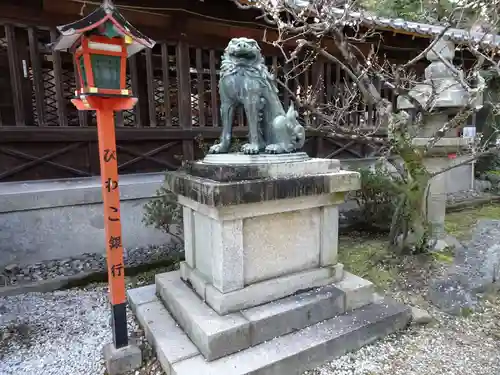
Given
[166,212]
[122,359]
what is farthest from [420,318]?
[166,212]

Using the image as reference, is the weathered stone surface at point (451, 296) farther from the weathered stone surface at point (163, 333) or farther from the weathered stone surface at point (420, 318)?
the weathered stone surface at point (163, 333)

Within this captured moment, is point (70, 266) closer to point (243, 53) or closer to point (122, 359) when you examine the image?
point (122, 359)

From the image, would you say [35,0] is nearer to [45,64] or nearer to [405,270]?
[45,64]

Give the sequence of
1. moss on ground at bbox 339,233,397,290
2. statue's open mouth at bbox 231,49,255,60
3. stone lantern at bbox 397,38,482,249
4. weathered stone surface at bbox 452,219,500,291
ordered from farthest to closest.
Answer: stone lantern at bbox 397,38,482,249
moss on ground at bbox 339,233,397,290
weathered stone surface at bbox 452,219,500,291
statue's open mouth at bbox 231,49,255,60

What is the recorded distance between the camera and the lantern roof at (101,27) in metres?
2.38

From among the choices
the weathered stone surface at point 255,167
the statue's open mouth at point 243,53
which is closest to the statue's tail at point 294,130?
the weathered stone surface at point 255,167

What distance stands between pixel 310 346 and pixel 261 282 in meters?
0.69

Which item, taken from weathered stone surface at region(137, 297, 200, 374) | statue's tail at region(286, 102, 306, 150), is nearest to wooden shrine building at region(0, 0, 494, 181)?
weathered stone surface at region(137, 297, 200, 374)

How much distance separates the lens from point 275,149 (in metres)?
3.22

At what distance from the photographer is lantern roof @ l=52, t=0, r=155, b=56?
7.80ft

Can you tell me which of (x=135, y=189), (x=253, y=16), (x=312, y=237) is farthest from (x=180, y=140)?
(x=312, y=237)

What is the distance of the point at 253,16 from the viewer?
6781 millimetres

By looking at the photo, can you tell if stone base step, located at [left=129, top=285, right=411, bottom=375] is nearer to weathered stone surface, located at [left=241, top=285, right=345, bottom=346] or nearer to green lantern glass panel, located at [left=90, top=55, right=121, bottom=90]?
weathered stone surface, located at [left=241, top=285, right=345, bottom=346]

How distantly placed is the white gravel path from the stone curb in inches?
4.2
